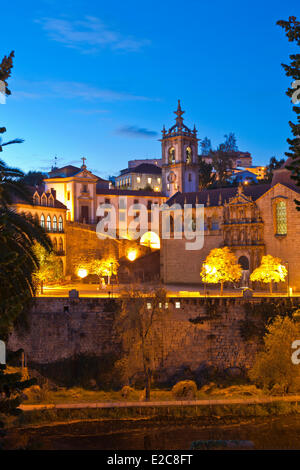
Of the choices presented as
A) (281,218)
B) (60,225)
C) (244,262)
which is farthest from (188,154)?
(281,218)

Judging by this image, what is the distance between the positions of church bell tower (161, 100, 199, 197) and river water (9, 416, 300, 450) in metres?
55.4

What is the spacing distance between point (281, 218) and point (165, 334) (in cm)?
1978

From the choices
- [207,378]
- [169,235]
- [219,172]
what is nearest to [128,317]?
[207,378]

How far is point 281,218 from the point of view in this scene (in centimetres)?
5100

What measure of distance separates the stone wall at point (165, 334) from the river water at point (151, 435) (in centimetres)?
948

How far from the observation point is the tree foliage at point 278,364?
31.0 metres

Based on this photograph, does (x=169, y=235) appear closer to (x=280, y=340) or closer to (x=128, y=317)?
(x=128, y=317)

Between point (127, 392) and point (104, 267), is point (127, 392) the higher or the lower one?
the lower one

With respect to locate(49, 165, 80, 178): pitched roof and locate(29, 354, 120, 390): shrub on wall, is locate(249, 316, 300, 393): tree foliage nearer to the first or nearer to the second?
locate(29, 354, 120, 390): shrub on wall

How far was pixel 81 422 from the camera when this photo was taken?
2809 cm

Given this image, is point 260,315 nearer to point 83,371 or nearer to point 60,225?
point 83,371

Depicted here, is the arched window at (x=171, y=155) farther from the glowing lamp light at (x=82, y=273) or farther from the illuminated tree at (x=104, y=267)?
the glowing lamp light at (x=82, y=273)

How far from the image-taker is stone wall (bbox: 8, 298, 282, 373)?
37.8m
